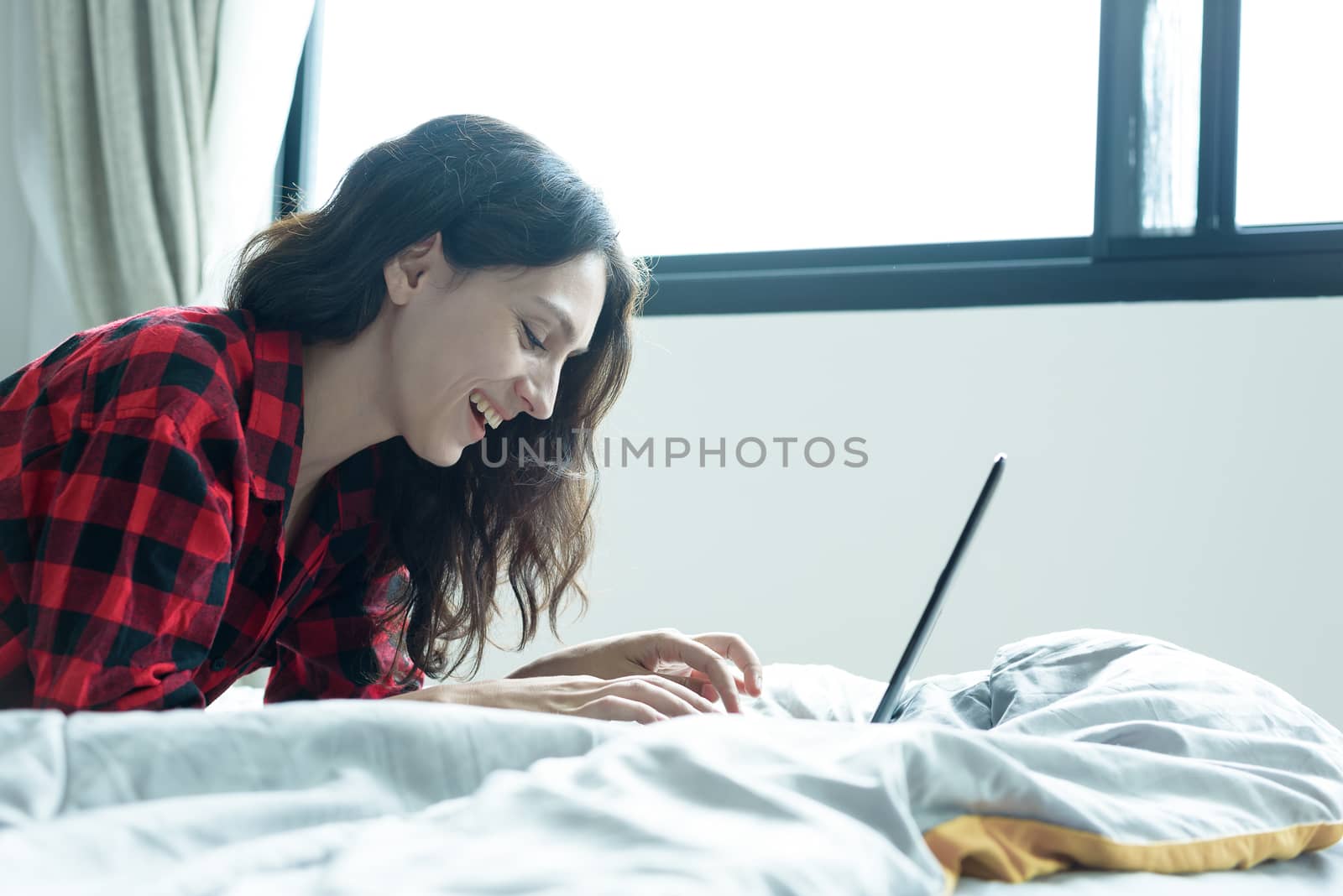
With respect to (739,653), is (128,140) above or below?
above

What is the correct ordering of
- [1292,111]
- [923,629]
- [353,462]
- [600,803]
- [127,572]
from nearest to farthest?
1. [600,803]
2. [127,572]
3. [923,629]
4. [353,462]
5. [1292,111]

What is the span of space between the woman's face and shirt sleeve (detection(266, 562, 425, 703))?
9.1 inches

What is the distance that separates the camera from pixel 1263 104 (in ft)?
6.17

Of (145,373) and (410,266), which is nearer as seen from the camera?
(145,373)

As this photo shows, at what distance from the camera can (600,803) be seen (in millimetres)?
559

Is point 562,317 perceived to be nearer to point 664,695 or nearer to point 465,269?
point 465,269

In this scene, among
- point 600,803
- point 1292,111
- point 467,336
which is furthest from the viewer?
point 1292,111

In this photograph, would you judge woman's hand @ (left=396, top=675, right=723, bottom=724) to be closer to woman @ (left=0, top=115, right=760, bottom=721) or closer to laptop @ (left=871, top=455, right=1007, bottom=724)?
woman @ (left=0, top=115, right=760, bottom=721)

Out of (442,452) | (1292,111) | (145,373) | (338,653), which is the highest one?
(1292,111)

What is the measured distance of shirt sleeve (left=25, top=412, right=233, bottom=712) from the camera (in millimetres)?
868

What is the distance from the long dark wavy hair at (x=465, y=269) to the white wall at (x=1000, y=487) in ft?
1.98

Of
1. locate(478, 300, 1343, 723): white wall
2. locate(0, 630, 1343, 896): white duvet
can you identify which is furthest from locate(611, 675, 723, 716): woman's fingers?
locate(478, 300, 1343, 723): white wall

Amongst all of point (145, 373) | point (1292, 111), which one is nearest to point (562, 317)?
point (145, 373)

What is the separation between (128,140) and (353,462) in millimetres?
1351
